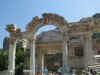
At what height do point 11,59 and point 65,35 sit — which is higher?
point 65,35

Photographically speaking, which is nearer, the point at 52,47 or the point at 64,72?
the point at 64,72

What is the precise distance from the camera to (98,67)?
1377 cm

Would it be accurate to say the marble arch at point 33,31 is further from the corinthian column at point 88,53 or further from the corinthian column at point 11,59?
the corinthian column at point 88,53

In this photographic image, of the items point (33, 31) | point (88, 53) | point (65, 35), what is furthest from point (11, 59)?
point (88, 53)

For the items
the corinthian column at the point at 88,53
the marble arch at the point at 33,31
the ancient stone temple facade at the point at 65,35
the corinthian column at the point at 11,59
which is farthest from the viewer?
the corinthian column at the point at 11,59

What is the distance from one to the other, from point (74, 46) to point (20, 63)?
739 centimetres

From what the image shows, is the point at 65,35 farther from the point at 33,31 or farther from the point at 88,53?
the point at 33,31

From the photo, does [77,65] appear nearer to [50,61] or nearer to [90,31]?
[90,31]

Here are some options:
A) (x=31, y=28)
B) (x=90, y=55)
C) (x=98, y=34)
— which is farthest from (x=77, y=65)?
(x=98, y=34)

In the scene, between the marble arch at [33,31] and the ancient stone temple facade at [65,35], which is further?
the marble arch at [33,31]

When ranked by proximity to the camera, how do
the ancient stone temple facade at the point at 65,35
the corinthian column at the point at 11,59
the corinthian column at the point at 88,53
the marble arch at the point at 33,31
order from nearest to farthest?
the corinthian column at the point at 88,53 → the ancient stone temple facade at the point at 65,35 → the marble arch at the point at 33,31 → the corinthian column at the point at 11,59

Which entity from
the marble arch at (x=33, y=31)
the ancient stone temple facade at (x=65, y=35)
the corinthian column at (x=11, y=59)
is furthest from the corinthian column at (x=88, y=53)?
the corinthian column at (x=11, y=59)

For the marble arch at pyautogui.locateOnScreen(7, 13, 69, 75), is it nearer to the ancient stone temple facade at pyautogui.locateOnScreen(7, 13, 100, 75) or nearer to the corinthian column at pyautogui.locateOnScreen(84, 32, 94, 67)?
the ancient stone temple facade at pyautogui.locateOnScreen(7, 13, 100, 75)

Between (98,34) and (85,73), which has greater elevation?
(98,34)
